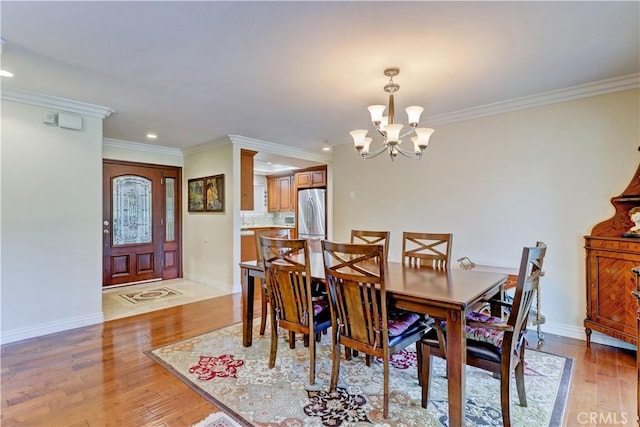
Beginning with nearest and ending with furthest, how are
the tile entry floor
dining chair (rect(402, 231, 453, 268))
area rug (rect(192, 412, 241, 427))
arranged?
area rug (rect(192, 412, 241, 427)), dining chair (rect(402, 231, 453, 268)), the tile entry floor

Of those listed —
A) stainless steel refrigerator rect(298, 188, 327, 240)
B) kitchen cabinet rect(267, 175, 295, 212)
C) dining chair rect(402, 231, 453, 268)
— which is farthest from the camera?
kitchen cabinet rect(267, 175, 295, 212)

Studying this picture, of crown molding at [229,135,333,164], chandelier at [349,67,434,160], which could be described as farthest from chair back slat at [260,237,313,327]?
crown molding at [229,135,333,164]

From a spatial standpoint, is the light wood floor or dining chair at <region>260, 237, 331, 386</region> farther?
dining chair at <region>260, 237, 331, 386</region>

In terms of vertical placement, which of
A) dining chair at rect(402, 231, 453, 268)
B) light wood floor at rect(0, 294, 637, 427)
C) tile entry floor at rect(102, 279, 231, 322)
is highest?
dining chair at rect(402, 231, 453, 268)

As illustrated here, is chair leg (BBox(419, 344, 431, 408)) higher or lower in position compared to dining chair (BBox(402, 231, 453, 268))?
lower

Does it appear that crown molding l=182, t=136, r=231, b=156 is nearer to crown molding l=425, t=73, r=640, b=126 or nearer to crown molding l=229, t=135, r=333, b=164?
crown molding l=229, t=135, r=333, b=164

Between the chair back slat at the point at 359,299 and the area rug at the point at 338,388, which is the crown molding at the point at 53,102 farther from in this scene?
the chair back slat at the point at 359,299

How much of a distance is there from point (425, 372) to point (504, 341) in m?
0.49

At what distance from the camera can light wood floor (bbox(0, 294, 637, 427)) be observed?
189cm

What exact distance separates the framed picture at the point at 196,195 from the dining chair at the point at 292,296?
3316 millimetres

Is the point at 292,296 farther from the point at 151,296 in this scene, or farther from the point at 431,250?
the point at 151,296

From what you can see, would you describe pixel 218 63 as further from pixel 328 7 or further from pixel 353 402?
pixel 353 402

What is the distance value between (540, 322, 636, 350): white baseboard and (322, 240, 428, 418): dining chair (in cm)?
193

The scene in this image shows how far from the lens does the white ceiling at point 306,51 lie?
1.81 metres
